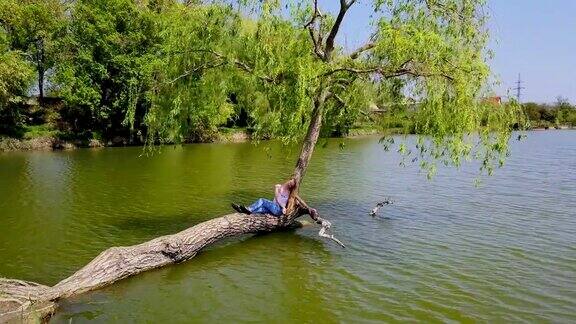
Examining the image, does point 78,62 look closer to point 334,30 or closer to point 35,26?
point 35,26

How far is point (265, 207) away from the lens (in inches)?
541

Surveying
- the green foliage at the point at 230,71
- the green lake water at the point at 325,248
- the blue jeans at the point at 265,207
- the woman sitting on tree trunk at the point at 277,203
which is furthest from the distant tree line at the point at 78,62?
the blue jeans at the point at 265,207

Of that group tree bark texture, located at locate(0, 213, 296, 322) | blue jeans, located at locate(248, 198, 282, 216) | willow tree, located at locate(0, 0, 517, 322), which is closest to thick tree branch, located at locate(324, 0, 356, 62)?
willow tree, located at locate(0, 0, 517, 322)

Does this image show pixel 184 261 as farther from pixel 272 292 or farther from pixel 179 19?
pixel 179 19

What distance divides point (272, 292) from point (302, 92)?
501 cm

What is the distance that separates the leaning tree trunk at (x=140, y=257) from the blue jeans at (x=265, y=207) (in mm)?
144

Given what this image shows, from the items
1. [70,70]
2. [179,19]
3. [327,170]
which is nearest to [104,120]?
[70,70]

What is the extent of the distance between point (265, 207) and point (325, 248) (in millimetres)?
1957

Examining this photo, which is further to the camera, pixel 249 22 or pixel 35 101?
pixel 35 101

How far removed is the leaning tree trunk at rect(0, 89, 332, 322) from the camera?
8.41 m

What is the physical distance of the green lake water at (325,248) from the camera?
9.20 metres

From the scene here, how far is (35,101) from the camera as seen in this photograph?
1853 inches

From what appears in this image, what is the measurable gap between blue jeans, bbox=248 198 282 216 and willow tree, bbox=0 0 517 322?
17 cm

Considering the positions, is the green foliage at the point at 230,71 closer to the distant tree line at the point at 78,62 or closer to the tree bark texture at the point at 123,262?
the tree bark texture at the point at 123,262
